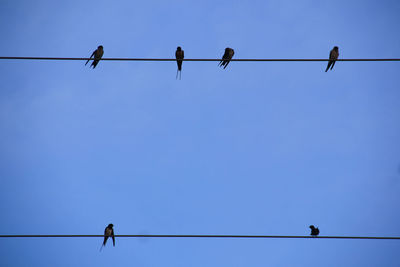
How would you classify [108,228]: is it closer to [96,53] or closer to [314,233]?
[96,53]

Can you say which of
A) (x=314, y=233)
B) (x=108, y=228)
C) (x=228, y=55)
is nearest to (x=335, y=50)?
(x=228, y=55)

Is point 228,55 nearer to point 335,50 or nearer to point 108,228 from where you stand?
point 335,50

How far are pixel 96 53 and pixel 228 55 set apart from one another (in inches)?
158

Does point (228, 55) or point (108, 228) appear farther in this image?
point (228, 55)

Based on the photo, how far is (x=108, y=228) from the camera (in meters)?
11.3

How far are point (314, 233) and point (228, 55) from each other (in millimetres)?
5988

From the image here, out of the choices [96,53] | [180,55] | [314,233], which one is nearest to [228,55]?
[180,55]

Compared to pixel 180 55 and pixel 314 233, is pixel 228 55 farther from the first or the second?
pixel 314 233

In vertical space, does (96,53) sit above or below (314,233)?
above

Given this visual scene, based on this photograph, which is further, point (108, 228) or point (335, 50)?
point (335, 50)

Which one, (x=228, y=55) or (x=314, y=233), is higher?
(x=228, y=55)

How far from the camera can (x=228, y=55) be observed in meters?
12.6

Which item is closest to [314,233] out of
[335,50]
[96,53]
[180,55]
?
[335,50]

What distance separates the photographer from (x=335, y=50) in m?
12.6
